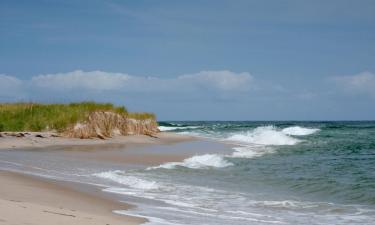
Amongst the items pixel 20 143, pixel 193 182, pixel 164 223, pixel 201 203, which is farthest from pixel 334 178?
pixel 20 143

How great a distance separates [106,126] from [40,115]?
507 cm

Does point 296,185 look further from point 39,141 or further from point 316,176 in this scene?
point 39,141

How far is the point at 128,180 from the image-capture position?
586 inches

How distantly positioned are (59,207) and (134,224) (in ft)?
5.53

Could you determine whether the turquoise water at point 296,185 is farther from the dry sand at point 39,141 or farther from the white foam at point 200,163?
the dry sand at point 39,141

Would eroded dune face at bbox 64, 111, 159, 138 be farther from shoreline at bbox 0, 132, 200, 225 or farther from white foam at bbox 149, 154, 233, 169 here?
shoreline at bbox 0, 132, 200, 225

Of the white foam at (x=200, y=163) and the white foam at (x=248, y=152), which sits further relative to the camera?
the white foam at (x=248, y=152)

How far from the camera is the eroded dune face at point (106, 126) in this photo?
3284 cm

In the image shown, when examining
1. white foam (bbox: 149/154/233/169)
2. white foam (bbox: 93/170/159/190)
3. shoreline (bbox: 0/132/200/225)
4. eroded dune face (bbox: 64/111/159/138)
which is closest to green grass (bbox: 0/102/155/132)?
eroded dune face (bbox: 64/111/159/138)

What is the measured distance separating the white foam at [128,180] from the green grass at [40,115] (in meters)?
16.4

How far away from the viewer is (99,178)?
15094 millimetres

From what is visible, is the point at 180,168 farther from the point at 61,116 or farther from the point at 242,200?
the point at 61,116

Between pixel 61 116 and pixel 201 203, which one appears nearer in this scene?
pixel 201 203

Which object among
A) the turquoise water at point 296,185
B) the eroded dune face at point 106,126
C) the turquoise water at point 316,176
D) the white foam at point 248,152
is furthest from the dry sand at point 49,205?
the eroded dune face at point 106,126
